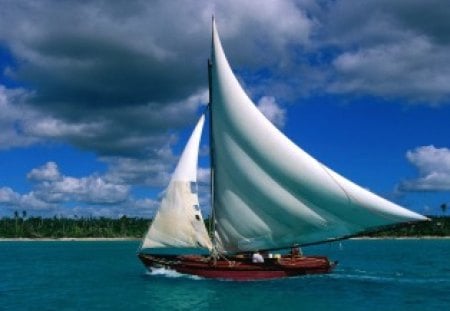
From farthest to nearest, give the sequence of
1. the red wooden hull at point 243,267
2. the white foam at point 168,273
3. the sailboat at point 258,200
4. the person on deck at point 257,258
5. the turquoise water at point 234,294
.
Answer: the white foam at point 168,273 → the person on deck at point 257,258 → the red wooden hull at point 243,267 → the sailboat at point 258,200 → the turquoise water at point 234,294

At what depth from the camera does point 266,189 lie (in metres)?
41.8

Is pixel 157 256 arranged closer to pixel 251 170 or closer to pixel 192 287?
pixel 192 287

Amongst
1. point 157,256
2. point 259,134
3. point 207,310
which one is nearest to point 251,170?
point 259,134

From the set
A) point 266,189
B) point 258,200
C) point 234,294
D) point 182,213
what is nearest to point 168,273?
point 182,213

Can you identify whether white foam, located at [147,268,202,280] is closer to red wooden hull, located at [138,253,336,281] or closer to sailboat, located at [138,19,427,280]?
red wooden hull, located at [138,253,336,281]

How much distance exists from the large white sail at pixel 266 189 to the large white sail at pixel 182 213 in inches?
125

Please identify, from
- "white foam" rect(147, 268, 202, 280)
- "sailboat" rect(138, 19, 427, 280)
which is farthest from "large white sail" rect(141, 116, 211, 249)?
"white foam" rect(147, 268, 202, 280)

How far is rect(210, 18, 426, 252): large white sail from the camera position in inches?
1559

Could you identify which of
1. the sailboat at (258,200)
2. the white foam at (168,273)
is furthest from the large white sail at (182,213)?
the white foam at (168,273)

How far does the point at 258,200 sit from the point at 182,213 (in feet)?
25.9

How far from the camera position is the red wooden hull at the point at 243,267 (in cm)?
4581

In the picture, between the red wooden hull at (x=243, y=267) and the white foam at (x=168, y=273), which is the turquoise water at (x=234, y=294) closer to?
the white foam at (x=168, y=273)

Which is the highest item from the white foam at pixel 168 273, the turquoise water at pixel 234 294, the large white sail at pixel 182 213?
the large white sail at pixel 182 213

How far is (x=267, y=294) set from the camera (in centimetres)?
4153
